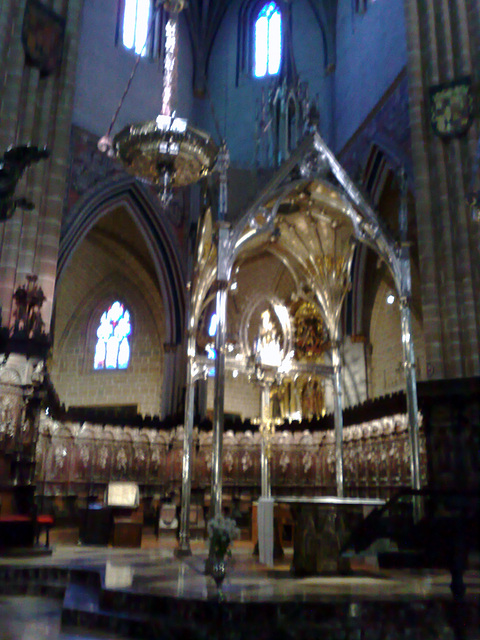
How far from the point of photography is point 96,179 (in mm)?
16125

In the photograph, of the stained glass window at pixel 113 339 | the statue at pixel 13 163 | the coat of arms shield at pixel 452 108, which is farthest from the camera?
the stained glass window at pixel 113 339

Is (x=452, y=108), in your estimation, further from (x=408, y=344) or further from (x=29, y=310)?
(x=29, y=310)

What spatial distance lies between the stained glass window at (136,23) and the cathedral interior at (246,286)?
0.08 meters

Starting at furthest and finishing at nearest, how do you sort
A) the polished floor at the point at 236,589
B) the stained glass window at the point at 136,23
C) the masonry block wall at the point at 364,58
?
the stained glass window at the point at 136,23, the masonry block wall at the point at 364,58, the polished floor at the point at 236,589

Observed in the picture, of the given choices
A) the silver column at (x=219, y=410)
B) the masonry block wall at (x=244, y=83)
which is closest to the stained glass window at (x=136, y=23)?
the masonry block wall at (x=244, y=83)

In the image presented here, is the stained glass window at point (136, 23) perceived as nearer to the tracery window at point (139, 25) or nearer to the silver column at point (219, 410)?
the tracery window at point (139, 25)

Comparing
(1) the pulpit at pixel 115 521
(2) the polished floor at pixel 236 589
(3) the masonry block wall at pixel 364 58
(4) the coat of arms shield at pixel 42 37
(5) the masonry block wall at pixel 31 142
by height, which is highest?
(3) the masonry block wall at pixel 364 58

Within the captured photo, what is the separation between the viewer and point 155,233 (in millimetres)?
17672

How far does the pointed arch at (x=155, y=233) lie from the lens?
16391mm

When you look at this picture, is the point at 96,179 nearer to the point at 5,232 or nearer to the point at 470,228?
the point at 5,232

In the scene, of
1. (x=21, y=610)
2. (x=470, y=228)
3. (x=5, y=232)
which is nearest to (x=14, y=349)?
(x=5, y=232)

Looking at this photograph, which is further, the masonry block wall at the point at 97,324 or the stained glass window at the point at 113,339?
the stained glass window at the point at 113,339

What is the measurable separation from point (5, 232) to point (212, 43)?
12.2 metres

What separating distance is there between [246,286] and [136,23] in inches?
341
